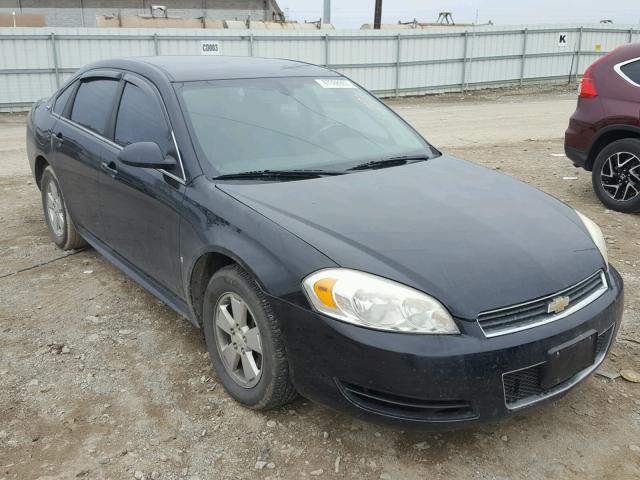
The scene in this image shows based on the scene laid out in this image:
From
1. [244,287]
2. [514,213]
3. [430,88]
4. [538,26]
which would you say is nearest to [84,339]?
[244,287]

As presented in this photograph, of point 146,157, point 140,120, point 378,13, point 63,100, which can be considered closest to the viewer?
point 146,157

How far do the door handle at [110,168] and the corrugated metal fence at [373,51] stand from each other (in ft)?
45.4

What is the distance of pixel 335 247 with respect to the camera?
8.48ft

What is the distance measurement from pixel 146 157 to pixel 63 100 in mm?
2215

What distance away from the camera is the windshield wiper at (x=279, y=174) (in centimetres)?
322

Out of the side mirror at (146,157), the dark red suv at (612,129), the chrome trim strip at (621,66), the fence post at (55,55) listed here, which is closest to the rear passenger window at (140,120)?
the side mirror at (146,157)

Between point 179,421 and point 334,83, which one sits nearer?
point 179,421

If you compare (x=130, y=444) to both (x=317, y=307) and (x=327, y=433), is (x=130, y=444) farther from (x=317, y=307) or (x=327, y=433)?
(x=317, y=307)

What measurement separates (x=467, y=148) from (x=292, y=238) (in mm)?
8463

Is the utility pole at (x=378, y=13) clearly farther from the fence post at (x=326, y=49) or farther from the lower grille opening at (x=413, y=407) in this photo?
the lower grille opening at (x=413, y=407)

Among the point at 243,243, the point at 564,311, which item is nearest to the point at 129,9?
the point at 243,243

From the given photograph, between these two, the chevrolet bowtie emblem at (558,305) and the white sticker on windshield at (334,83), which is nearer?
the chevrolet bowtie emblem at (558,305)

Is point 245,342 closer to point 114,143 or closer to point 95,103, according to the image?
point 114,143

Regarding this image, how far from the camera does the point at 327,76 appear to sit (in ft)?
13.9
